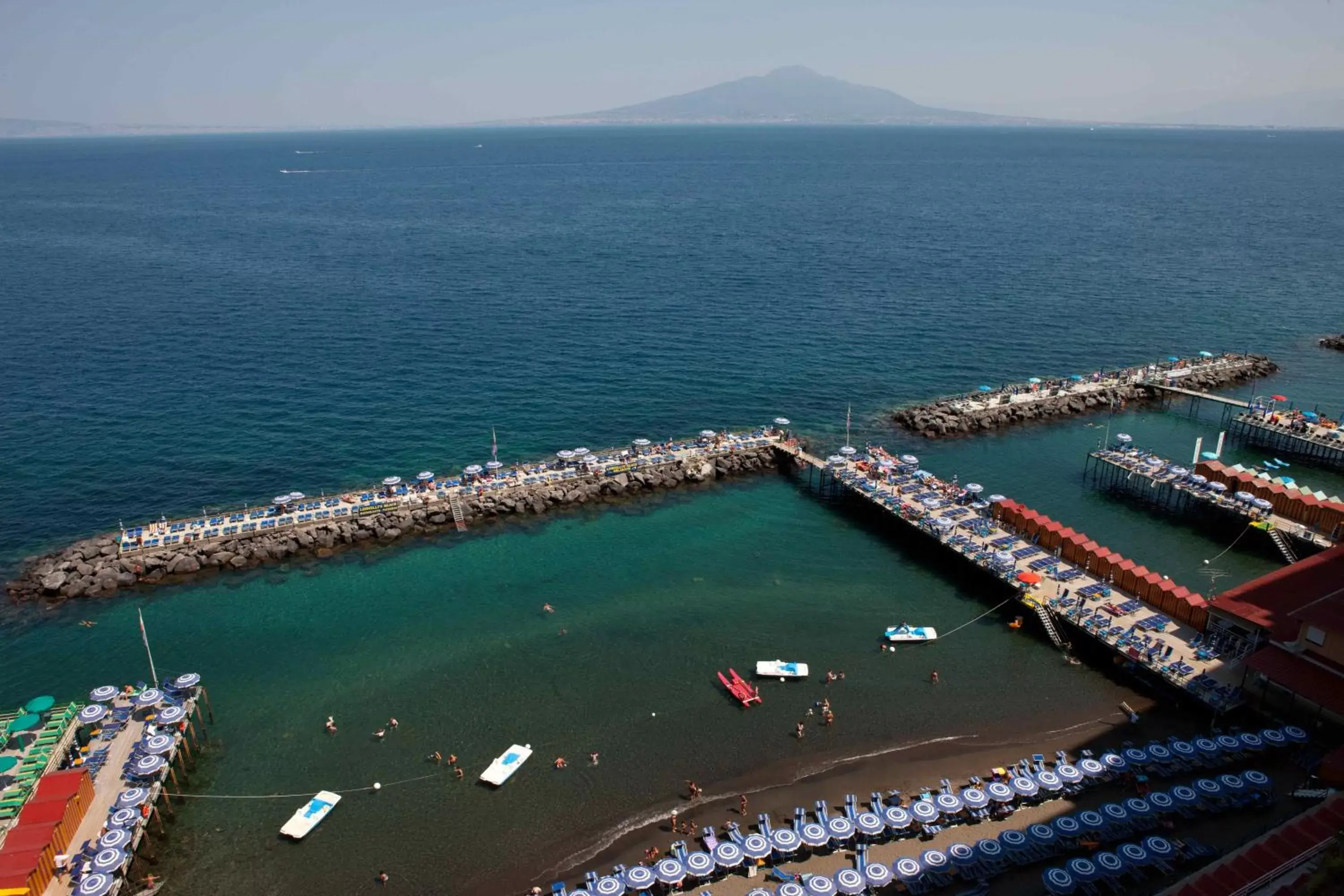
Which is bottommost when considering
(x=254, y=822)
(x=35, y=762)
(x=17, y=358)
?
(x=254, y=822)

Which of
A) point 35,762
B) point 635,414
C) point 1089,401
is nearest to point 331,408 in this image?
point 635,414

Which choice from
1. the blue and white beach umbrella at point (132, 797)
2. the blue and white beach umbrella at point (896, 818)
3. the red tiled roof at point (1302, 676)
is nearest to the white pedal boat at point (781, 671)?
the blue and white beach umbrella at point (896, 818)

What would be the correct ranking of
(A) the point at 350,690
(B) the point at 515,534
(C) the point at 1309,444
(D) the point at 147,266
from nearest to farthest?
(A) the point at 350,690, (B) the point at 515,534, (C) the point at 1309,444, (D) the point at 147,266

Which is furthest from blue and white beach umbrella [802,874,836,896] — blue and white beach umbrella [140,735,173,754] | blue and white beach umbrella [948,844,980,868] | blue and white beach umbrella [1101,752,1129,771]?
blue and white beach umbrella [140,735,173,754]

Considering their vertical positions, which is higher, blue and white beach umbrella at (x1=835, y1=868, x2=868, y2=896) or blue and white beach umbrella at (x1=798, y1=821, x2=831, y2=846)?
blue and white beach umbrella at (x1=835, y1=868, x2=868, y2=896)

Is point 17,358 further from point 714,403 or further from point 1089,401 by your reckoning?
point 1089,401

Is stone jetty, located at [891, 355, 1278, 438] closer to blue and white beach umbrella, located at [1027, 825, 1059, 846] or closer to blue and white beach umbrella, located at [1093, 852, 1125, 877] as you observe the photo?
blue and white beach umbrella, located at [1027, 825, 1059, 846]

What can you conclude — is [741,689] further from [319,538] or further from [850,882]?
[319,538]
